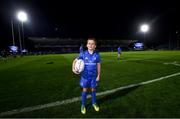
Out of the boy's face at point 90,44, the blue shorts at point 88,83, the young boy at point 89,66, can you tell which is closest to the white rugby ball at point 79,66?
the young boy at point 89,66

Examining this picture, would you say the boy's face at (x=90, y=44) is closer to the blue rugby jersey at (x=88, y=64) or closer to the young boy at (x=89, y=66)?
the young boy at (x=89, y=66)

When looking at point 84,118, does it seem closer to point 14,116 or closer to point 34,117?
point 34,117

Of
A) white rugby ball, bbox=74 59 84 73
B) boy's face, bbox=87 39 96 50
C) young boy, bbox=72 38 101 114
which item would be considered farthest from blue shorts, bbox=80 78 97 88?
boy's face, bbox=87 39 96 50

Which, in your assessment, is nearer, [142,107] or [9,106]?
[142,107]

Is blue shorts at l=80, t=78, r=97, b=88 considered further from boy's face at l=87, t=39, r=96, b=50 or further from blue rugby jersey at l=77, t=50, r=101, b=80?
boy's face at l=87, t=39, r=96, b=50

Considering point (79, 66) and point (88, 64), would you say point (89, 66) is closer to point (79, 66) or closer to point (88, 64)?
point (88, 64)

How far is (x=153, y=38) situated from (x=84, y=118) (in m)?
91.3

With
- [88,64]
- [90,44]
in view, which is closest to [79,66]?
[88,64]

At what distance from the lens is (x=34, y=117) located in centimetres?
407

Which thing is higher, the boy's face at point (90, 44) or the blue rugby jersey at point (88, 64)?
the boy's face at point (90, 44)

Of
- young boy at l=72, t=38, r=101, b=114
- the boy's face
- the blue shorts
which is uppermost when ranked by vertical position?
the boy's face

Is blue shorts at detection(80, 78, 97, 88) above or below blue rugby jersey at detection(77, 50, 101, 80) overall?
below

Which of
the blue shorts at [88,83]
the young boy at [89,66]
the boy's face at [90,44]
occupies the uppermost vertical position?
the boy's face at [90,44]

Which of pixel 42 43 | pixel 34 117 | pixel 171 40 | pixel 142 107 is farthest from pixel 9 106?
pixel 171 40
